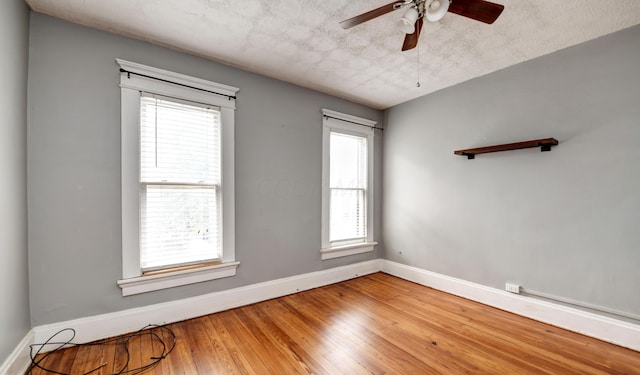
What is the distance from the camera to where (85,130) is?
7.11 ft

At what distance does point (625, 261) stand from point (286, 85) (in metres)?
3.80

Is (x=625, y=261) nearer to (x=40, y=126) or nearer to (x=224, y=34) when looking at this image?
(x=224, y=34)

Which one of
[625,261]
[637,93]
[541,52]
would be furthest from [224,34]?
[625,261]

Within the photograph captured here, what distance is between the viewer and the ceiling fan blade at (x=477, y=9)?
56.4 inches

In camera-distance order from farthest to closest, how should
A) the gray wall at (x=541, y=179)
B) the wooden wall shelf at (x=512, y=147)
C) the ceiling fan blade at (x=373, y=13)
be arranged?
the wooden wall shelf at (x=512, y=147) → the gray wall at (x=541, y=179) → the ceiling fan blade at (x=373, y=13)

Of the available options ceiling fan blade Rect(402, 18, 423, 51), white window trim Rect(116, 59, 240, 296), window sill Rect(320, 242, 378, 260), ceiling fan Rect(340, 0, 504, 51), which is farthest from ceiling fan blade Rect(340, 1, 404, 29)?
window sill Rect(320, 242, 378, 260)

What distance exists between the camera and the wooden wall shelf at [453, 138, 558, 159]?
2.51 meters

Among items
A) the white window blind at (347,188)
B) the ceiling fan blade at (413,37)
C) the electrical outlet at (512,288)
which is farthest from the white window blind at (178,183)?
the electrical outlet at (512,288)

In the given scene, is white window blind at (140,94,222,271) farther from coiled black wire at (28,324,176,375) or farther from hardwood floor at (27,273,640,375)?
hardwood floor at (27,273,640,375)

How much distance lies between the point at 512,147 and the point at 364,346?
2513 mm

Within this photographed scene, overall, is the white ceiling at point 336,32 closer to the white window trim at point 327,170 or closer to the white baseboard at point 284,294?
the white window trim at point 327,170

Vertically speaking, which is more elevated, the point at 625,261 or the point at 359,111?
the point at 359,111

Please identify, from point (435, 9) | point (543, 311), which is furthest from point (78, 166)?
point (543, 311)

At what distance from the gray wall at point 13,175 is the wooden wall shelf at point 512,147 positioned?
410 centimetres
